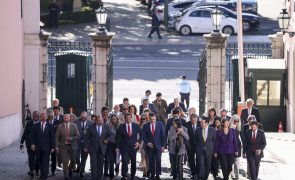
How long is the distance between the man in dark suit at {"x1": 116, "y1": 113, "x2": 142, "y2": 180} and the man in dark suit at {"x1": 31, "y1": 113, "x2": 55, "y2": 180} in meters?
1.45

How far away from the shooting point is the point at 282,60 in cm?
3438

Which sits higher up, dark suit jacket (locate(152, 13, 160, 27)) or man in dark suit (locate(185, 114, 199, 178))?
dark suit jacket (locate(152, 13, 160, 27))

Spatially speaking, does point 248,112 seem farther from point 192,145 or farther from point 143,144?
point 143,144

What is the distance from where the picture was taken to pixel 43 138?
2317 cm

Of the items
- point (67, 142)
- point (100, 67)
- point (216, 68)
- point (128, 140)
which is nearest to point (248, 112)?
point (128, 140)

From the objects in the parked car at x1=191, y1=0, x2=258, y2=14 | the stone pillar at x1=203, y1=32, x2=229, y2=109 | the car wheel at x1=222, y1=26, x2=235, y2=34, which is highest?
the parked car at x1=191, y1=0, x2=258, y2=14

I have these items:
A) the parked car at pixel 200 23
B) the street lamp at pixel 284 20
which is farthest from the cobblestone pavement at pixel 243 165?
the parked car at pixel 200 23

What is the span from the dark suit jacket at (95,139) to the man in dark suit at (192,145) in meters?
1.78

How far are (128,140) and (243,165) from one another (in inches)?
129

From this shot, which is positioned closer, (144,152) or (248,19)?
(144,152)

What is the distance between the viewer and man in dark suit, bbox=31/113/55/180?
2311 centimetres

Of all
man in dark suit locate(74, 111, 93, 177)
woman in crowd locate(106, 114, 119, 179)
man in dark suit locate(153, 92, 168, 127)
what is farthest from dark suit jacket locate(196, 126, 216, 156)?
man in dark suit locate(153, 92, 168, 127)

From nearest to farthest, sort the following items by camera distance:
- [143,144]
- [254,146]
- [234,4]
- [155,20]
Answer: [254,146] < [143,144] < [155,20] < [234,4]

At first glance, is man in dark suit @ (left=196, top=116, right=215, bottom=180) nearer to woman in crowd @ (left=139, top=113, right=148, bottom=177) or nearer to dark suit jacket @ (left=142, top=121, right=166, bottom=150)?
dark suit jacket @ (left=142, top=121, right=166, bottom=150)
